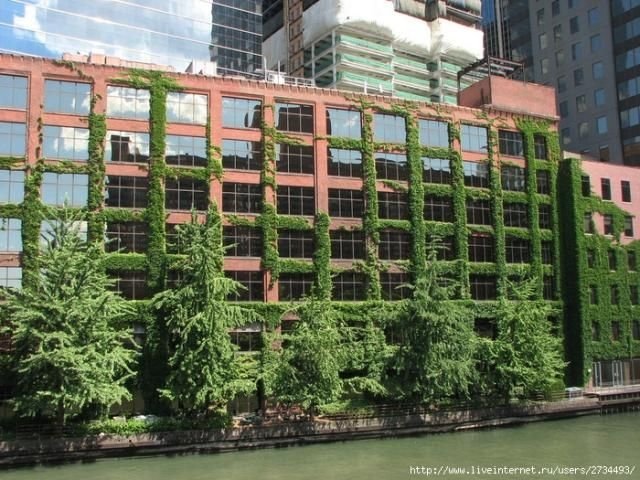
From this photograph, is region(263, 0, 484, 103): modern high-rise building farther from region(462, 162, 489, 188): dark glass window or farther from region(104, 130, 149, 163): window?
region(104, 130, 149, 163): window

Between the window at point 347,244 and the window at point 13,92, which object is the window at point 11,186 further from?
the window at point 347,244

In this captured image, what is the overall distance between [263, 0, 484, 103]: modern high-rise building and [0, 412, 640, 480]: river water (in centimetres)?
7210

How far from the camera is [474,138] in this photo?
69500mm

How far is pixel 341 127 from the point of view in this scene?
64.0 metres

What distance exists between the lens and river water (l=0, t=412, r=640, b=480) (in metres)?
36.6

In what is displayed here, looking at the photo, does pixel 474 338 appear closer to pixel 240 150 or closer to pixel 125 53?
pixel 240 150

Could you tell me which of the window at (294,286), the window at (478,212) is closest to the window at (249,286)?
the window at (294,286)

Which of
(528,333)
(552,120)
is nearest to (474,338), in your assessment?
(528,333)

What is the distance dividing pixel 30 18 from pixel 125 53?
44.0 feet

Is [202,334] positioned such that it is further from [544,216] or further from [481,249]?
[544,216]

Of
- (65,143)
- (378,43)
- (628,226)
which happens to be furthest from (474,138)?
(378,43)

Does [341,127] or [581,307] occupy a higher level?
[341,127]

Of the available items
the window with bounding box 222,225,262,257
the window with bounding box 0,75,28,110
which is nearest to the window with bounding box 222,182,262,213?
the window with bounding box 222,225,262,257

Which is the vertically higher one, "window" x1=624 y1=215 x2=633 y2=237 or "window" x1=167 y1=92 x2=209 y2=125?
"window" x1=167 y1=92 x2=209 y2=125
